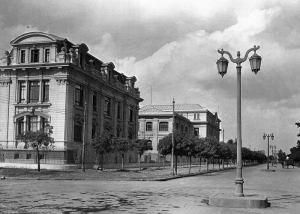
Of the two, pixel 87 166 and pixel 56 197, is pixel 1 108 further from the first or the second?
pixel 56 197

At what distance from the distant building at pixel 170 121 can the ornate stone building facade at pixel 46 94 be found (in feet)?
159

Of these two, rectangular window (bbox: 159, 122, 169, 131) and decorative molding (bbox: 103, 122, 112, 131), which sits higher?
rectangular window (bbox: 159, 122, 169, 131)

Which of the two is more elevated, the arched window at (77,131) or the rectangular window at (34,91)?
the rectangular window at (34,91)

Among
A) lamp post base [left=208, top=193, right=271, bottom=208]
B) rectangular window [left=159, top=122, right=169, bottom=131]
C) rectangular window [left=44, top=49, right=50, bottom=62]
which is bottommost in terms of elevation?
lamp post base [left=208, top=193, right=271, bottom=208]

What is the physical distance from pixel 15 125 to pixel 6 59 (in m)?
8.12

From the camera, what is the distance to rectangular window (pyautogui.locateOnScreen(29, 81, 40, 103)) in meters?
52.0

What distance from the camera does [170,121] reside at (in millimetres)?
104250

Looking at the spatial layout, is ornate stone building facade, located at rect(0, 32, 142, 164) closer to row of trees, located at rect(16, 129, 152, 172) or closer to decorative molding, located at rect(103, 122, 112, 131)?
row of trees, located at rect(16, 129, 152, 172)

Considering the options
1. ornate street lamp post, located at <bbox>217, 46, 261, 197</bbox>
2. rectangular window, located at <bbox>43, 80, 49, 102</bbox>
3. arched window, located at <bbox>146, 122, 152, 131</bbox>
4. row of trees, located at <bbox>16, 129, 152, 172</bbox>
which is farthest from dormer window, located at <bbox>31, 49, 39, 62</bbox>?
arched window, located at <bbox>146, 122, 152, 131</bbox>

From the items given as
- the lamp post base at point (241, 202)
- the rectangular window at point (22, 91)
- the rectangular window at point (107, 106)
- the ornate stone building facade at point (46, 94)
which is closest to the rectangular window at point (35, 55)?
the ornate stone building facade at point (46, 94)

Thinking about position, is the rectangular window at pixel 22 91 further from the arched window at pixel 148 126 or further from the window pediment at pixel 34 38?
the arched window at pixel 148 126

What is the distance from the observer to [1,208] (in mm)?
14422

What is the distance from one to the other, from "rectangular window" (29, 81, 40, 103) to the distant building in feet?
173

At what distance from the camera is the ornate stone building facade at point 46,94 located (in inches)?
1967
